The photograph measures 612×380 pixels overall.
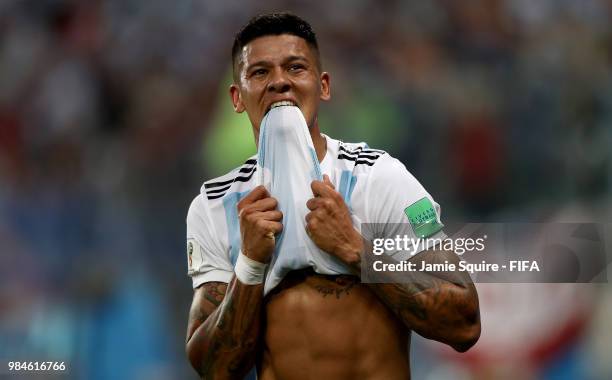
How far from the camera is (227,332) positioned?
2.46m

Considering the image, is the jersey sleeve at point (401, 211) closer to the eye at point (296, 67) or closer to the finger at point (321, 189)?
the finger at point (321, 189)

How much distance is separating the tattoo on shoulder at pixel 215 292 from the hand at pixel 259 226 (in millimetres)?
303

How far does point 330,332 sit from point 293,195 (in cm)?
43

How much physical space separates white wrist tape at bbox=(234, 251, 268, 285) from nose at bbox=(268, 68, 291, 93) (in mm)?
578

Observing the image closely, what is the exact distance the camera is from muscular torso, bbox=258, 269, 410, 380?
2.39 meters

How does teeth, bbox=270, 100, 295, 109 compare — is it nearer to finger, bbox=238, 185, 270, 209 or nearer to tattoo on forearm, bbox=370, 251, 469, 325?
finger, bbox=238, 185, 270, 209

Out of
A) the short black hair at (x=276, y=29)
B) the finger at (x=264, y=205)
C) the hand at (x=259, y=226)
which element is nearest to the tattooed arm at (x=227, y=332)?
the hand at (x=259, y=226)

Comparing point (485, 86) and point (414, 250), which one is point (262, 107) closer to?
point (414, 250)

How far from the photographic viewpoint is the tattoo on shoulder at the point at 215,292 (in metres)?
2.65

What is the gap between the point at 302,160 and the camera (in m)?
2.47

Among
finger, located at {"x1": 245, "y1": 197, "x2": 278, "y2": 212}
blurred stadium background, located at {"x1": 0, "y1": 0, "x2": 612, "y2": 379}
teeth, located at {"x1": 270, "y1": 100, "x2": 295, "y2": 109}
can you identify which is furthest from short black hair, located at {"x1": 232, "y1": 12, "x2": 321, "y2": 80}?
blurred stadium background, located at {"x1": 0, "y1": 0, "x2": 612, "y2": 379}

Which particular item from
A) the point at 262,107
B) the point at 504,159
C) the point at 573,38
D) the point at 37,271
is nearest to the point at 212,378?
the point at 262,107

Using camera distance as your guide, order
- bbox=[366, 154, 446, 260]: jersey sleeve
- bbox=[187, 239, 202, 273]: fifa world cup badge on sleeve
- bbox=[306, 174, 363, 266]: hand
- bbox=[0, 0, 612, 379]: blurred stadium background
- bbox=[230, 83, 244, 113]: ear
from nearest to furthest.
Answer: bbox=[306, 174, 363, 266]: hand → bbox=[366, 154, 446, 260]: jersey sleeve → bbox=[187, 239, 202, 273]: fifa world cup badge on sleeve → bbox=[230, 83, 244, 113]: ear → bbox=[0, 0, 612, 379]: blurred stadium background

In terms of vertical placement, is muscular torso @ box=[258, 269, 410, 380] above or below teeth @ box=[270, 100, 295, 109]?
below
